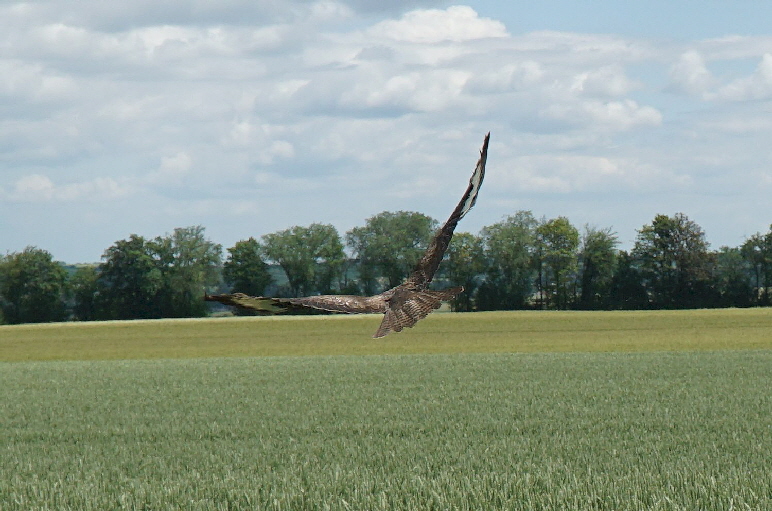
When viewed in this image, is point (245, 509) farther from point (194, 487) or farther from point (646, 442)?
point (646, 442)

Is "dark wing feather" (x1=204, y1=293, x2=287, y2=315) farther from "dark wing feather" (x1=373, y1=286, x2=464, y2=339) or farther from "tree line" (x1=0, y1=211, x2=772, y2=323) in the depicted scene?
"tree line" (x1=0, y1=211, x2=772, y2=323)

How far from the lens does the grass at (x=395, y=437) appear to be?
10.4m

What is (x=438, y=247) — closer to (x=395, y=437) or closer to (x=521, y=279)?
(x=395, y=437)

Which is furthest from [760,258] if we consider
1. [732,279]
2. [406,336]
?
[406,336]

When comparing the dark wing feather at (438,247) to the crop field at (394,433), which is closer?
the dark wing feather at (438,247)

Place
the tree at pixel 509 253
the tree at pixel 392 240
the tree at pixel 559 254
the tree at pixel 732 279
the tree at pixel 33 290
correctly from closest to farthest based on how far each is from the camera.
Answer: the tree at pixel 392 240, the tree at pixel 509 253, the tree at pixel 559 254, the tree at pixel 33 290, the tree at pixel 732 279

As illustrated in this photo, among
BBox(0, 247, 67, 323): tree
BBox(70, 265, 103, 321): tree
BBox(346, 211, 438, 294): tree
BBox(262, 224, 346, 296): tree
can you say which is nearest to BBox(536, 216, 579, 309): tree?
BBox(262, 224, 346, 296): tree

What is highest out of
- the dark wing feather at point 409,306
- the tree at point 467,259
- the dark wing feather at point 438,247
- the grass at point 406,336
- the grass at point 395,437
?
the tree at point 467,259

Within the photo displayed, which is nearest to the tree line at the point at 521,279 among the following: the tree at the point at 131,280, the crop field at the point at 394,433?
the tree at the point at 131,280

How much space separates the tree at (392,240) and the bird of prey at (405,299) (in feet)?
4.46

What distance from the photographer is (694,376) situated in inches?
1029

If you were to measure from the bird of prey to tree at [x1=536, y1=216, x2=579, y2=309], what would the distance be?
22.3 meters

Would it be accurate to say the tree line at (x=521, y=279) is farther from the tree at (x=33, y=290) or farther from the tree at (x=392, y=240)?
the tree at (x=392, y=240)

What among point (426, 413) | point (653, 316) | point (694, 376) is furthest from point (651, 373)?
point (653, 316)
